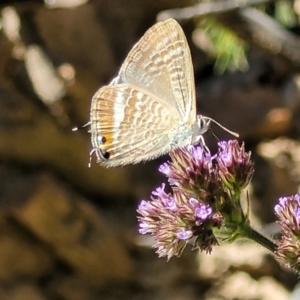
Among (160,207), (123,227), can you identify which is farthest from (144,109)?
A: (123,227)

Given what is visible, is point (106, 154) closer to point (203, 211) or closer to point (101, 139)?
point (101, 139)

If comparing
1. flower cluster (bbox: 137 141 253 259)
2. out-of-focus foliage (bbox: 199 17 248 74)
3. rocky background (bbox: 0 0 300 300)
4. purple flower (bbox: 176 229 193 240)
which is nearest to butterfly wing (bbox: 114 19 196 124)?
flower cluster (bbox: 137 141 253 259)

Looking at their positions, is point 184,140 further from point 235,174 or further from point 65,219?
point 65,219

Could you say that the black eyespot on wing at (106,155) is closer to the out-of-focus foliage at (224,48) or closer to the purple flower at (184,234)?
the purple flower at (184,234)

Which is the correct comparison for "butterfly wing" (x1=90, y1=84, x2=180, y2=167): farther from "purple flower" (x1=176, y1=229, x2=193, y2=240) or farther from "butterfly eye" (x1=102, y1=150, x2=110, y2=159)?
"purple flower" (x1=176, y1=229, x2=193, y2=240)

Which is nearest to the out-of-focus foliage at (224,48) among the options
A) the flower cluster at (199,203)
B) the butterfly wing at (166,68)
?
the butterfly wing at (166,68)
